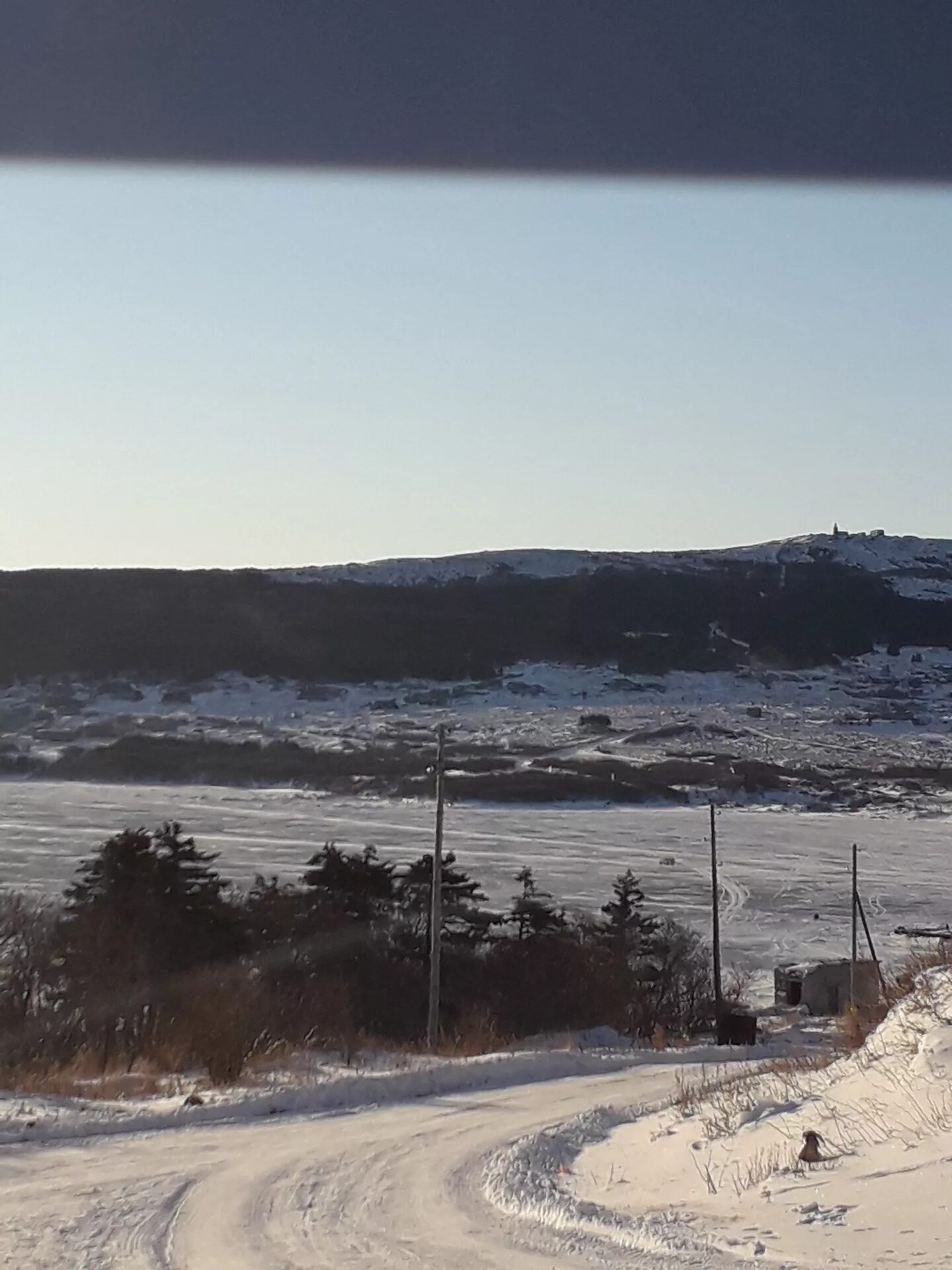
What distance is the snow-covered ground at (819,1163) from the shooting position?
22.2 feet

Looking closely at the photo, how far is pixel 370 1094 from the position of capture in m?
16.1

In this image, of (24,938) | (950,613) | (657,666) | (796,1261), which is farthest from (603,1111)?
(950,613)

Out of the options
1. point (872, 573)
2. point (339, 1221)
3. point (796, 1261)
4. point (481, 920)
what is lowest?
point (481, 920)

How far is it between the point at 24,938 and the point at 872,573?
15241 cm

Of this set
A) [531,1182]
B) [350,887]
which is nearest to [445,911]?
[350,887]

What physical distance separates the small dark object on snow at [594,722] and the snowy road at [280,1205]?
99305 mm

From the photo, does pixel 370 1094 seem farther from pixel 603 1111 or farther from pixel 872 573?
pixel 872 573

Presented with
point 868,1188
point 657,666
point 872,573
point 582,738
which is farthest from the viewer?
point 872,573

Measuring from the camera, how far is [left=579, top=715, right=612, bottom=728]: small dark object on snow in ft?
371

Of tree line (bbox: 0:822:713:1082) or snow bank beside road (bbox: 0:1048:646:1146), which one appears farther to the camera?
tree line (bbox: 0:822:713:1082)

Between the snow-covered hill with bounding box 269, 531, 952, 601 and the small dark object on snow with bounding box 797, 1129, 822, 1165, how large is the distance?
140 m

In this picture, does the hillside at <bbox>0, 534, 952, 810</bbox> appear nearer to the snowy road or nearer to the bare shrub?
the bare shrub

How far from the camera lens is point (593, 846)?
219 feet

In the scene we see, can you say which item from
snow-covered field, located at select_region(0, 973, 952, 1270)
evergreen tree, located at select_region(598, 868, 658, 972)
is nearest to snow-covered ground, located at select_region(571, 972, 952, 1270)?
snow-covered field, located at select_region(0, 973, 952, 1270)
